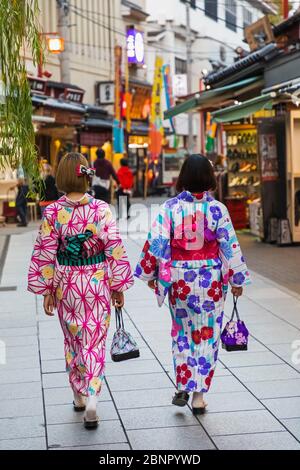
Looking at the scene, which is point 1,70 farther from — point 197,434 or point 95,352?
point 197,434

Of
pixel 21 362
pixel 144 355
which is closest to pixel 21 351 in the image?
pixel 21 362

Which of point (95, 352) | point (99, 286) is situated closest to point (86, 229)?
point (99, 286)

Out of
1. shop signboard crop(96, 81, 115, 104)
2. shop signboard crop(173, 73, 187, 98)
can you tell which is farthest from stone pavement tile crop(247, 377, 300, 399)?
shop signboard crop(173, 73, 187, 98)

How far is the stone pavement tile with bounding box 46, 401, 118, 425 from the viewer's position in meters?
6.24

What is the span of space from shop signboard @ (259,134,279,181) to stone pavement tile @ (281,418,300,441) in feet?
38.8

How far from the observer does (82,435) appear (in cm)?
586

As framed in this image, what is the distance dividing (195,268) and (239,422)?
1.09 m

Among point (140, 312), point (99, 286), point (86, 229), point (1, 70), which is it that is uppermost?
point (1, 70)

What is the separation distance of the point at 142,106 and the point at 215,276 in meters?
45.5

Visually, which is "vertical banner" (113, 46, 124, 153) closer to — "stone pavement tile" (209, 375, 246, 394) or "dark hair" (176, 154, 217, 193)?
"stone pavement tile" (209, 375, 246, 394)

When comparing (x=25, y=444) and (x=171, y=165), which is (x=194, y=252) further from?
(x=171, y=165)

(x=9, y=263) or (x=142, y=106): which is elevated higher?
(x=142, y=106)

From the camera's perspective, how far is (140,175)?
166 ft
